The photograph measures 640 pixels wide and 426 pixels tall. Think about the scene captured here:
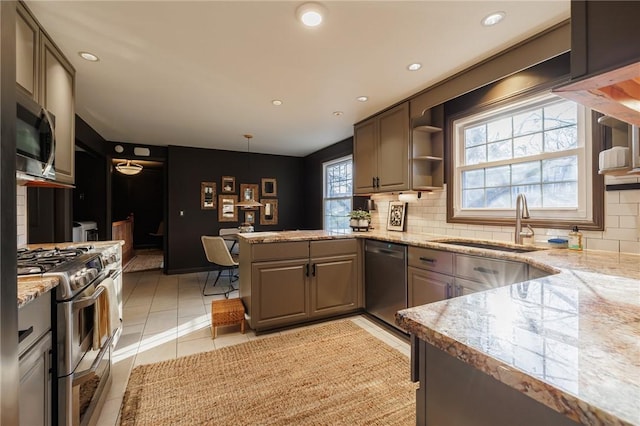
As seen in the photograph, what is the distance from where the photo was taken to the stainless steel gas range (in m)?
1.25

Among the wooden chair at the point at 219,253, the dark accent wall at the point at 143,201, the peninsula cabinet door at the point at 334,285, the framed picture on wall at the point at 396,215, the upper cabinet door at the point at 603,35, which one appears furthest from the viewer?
the dark accent wall at the point at 143,201

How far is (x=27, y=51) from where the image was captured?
1693 millimetres

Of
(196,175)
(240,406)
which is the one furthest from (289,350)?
(196,175)

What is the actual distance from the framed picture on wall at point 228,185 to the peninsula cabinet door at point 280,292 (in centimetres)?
351

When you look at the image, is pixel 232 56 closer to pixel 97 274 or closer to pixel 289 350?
pixel 97 274

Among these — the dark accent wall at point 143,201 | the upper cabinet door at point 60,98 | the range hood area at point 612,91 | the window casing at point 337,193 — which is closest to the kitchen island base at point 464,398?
the range hood area at point 612,91

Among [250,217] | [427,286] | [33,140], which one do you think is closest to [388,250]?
[427,286]

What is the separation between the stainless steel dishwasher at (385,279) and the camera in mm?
2615

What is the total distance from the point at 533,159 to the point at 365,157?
183cm

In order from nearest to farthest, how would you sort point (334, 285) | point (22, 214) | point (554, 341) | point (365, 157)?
1. point (554, 341)
2. point (22, 214)
3. point (334, 285)
4. point (365, 157)

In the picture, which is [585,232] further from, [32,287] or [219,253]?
[219,253]

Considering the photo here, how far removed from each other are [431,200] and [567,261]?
1.74 meters

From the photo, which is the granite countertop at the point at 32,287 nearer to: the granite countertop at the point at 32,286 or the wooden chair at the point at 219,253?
the granite countertop at the point at 32,286

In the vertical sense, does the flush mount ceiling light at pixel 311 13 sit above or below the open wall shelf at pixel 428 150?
above
